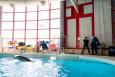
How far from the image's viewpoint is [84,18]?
582 inches

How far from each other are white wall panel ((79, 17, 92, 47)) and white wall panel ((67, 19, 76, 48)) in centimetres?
56

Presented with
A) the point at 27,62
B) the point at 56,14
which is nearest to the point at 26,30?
the point at 56,14

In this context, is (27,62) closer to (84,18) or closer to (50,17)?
(84,18)

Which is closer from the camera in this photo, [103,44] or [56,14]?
[103,44]

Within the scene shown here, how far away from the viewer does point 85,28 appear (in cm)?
1467

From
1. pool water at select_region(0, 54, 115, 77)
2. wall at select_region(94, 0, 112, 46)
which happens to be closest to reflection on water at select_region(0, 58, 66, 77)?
pool water at select_region(0, 54, 115, 77)

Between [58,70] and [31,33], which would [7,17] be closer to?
[31,33]

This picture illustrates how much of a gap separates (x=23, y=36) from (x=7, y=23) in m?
1.70

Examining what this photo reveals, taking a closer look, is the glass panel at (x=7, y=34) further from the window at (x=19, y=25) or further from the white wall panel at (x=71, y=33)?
the white wall panel at (x=71, y=33)

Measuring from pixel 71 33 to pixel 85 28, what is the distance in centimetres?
116

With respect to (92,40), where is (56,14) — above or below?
above

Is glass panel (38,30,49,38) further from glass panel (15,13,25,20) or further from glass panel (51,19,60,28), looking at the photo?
glass panel (15,13,25,20)

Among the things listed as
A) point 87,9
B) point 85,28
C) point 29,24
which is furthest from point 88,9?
point 29,24

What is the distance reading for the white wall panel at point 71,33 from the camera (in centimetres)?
1527
